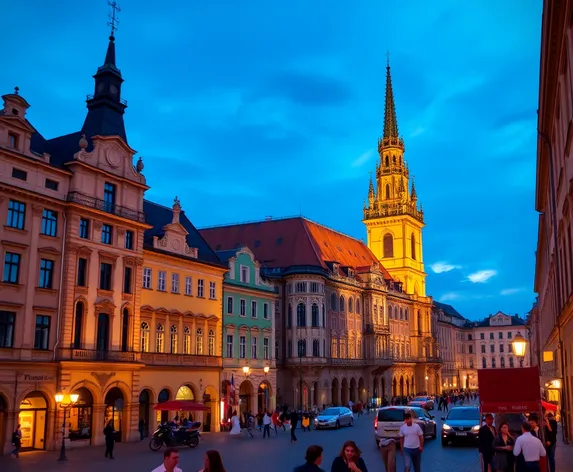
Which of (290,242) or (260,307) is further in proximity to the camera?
(290,242)

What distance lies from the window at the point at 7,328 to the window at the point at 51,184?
24.6 ft

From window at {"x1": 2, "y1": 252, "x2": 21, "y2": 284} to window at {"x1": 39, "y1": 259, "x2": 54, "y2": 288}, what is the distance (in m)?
1.55

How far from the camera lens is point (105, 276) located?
41938mm

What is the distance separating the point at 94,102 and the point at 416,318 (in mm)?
76560

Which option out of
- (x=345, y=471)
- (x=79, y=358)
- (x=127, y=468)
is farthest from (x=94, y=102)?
(x=345, y=471)

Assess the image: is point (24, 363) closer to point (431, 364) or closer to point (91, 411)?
point (91, 411)

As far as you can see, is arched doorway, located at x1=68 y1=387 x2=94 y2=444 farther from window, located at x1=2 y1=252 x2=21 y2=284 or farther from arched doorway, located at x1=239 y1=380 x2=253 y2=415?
arched doorway, located at x1=239 y1=380 x2=253 y2=415

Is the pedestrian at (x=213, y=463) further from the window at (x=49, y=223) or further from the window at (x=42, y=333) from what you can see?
the window at (x=49, y=223)

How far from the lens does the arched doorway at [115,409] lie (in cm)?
4096

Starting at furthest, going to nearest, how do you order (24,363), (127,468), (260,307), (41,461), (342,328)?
(342,328)
(260,307)
(24,363)
(41,461)
(127,468)

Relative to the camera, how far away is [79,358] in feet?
126

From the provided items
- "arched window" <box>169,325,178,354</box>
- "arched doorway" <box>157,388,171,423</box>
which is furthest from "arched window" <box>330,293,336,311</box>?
"arched doorway" <box>157,388,171,423</box>

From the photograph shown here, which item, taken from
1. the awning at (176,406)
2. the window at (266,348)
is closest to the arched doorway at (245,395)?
the window at (266,348)

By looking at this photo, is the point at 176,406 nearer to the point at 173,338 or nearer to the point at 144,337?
the point at 144,337
